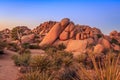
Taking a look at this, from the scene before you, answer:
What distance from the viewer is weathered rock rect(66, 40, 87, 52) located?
4259 cm

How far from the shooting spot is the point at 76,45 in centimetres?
4422

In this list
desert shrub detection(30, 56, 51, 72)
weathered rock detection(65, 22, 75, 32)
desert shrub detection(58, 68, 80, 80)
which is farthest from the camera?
weathered rock detection(65, 22, 75, 32)

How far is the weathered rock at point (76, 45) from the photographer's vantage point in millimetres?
42594

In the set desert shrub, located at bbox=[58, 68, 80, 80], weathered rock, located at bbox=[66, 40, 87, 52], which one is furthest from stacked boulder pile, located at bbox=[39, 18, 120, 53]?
desert shrub, located at bbox=[58, 68, 80, 80]

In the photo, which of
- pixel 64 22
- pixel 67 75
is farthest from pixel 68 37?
pixel 67 75

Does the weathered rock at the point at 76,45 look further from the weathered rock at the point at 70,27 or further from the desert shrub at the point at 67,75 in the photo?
the desert shrub at the point at 67,75

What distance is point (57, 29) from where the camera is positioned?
50531 millimetres

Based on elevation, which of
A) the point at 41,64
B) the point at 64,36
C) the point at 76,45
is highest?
the point at 41,64

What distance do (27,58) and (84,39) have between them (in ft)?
90.6

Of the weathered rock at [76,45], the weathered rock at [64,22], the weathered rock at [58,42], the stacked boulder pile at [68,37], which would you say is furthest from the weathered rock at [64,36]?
the weathered rock at [76,45]

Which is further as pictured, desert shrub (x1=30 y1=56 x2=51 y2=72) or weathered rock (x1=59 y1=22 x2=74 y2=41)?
weathered rock (x1=59 y1=22 x2=74 y2=41)

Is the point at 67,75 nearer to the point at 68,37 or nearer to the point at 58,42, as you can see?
the point at 58,42

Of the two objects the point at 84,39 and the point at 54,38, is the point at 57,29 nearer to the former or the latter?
the point at 54,38

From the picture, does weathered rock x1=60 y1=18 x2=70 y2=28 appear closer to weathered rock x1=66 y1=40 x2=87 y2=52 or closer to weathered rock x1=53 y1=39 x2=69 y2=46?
weathered rock x1=53 y1=39 x2=69 y2=46
